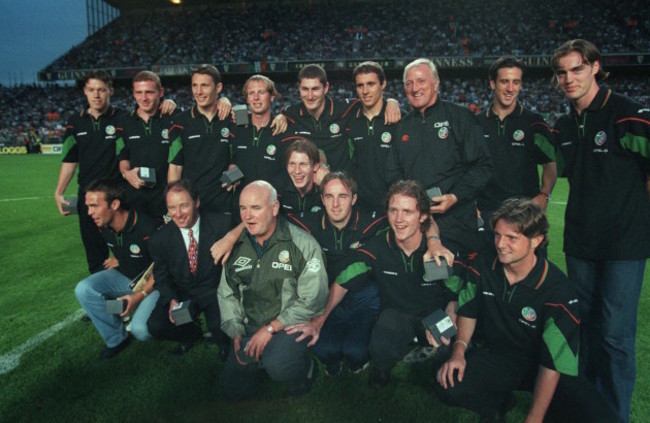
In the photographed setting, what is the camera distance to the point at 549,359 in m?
2.59

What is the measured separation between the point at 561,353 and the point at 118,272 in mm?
4087

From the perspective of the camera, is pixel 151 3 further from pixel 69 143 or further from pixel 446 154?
A: pixel 446 154

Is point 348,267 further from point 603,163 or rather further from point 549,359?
point 603,163

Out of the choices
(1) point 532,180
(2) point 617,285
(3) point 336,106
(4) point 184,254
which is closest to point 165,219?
(4) point 184,254

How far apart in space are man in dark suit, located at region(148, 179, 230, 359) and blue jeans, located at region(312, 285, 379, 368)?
1.04m

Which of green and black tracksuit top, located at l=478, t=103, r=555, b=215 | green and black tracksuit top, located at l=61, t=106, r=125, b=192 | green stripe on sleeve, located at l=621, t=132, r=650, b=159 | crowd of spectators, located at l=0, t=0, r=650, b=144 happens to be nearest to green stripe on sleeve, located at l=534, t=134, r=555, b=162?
green and black tracksuit top, located at l=478, t=103, r=555, b=215

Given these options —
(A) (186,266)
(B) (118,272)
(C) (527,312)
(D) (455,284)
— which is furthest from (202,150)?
(C) (527,312)

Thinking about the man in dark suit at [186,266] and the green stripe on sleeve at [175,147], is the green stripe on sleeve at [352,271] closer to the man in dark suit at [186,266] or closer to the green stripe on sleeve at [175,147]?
the man in dark suit at [186,266]

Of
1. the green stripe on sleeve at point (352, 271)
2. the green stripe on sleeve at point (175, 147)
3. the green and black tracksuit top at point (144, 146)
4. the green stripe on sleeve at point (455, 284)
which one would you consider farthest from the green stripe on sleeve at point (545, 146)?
the green and black tracksuit top at point (144, 146)

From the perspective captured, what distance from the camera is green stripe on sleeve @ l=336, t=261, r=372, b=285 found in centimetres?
354

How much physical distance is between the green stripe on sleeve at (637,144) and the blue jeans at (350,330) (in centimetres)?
229

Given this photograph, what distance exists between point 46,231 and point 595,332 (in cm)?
949

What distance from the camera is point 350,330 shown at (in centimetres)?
367

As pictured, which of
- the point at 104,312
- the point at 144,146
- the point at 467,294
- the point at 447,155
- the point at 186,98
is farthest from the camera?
the point at 186,98
